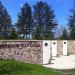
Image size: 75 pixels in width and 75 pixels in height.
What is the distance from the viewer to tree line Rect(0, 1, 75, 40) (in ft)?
212

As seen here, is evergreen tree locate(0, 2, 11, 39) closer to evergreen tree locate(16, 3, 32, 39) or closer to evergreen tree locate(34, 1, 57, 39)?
evergreen tree locate(16, 3, 32, 39)

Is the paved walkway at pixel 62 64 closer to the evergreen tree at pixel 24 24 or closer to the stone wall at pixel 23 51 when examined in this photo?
the stone wall at pixel 23 51

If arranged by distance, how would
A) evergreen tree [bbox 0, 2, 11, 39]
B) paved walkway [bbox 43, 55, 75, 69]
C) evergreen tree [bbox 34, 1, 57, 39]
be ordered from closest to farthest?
1. paved walkway [bbox 43, 55, 75, 69]
2. evergreen tree [bbox 0, 2, 11, 39]
3. evergreen tree [bbox 34, 1, 57, 39]

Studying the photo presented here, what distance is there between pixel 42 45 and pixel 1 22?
142 feet

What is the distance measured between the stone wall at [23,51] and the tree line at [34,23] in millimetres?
40391

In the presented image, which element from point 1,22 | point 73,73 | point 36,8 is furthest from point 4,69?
point 36,8

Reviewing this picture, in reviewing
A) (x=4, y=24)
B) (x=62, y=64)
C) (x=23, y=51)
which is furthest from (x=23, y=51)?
(x=4, y=24)

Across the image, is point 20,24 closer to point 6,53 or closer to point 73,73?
point 6,53

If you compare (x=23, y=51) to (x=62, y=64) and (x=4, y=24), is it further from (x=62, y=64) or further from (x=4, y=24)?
(x=4, y=24)

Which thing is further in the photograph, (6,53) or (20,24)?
(20,24)

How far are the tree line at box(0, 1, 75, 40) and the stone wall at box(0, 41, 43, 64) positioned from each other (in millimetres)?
40391

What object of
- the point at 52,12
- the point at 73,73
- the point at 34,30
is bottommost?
the point at 73,73

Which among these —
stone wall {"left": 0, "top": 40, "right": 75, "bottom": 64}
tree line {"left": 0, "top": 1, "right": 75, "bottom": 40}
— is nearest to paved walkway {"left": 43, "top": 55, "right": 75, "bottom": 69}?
stone wall {"left": 0, "top": 40, "right": 75, "bottom": 64}

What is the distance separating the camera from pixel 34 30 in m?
66.0
